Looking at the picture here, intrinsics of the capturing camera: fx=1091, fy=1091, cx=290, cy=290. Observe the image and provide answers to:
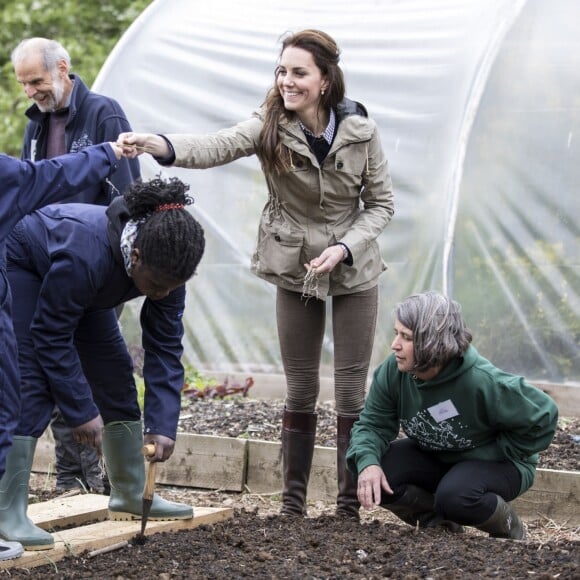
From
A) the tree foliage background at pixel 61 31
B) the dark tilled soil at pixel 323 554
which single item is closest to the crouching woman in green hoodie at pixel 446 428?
the dark tilled soil at pixel 323 554

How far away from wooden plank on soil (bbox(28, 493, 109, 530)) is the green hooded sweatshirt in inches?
42.1

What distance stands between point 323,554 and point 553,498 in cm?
142

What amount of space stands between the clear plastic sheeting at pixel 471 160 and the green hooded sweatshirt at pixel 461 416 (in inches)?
102

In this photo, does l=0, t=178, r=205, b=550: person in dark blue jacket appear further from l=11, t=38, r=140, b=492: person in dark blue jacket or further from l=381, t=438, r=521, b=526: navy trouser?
l=11, t=38, r=140, b=492: person in dark blue jacket

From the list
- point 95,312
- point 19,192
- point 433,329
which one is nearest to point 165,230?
point 19,192

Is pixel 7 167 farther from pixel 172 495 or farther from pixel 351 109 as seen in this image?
pixel 172 495

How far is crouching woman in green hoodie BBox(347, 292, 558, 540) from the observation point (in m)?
3.93

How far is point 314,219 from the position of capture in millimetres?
4379

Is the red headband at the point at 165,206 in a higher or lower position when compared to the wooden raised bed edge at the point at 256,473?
higher

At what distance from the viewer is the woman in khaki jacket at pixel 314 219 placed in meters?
4.27

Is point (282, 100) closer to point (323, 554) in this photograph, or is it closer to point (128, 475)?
point (128, 475)

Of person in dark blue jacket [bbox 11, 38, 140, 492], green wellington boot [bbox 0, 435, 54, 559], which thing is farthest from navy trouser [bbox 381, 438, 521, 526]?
person in dark blue jacket [bbox 11, 38, 140, 492]

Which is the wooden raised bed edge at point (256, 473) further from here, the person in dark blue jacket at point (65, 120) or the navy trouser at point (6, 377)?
the navy trouser at point (6, 377)

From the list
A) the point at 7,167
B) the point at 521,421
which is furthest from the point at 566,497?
the point at 7,167
